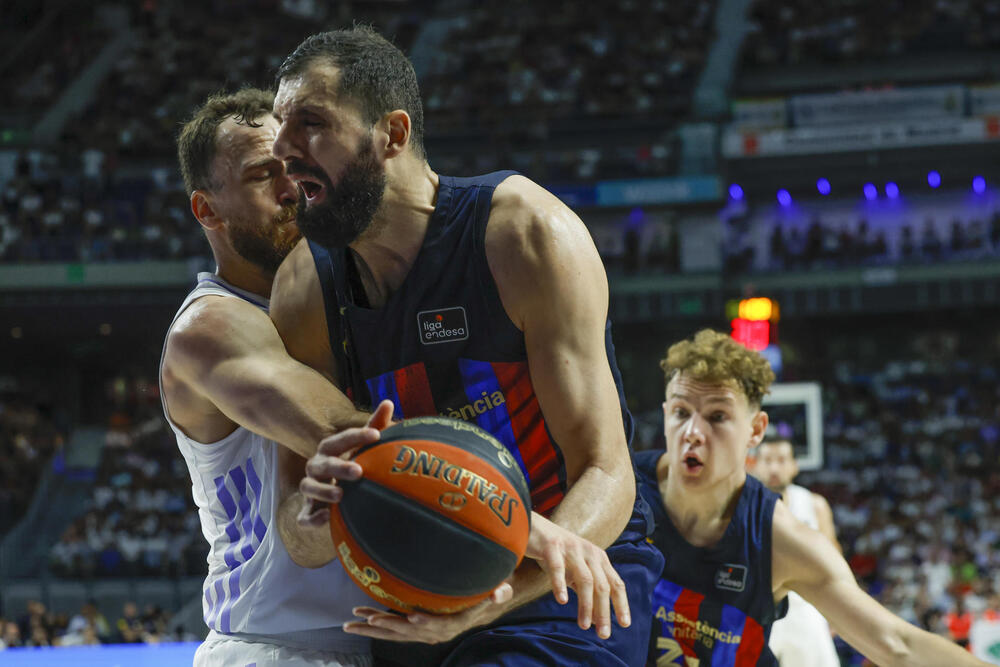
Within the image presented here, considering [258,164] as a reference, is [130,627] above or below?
below

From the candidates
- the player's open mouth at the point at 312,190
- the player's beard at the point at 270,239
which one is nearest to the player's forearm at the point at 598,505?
the player's open mouth at the point at 312,190

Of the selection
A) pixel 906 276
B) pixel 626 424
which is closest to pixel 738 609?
pixel 626 424

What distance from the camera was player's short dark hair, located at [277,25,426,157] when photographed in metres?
2.84

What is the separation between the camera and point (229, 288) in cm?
347

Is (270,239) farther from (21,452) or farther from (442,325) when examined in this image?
(21,452)

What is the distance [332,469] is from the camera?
2.33m

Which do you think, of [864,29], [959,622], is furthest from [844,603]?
[864,29]

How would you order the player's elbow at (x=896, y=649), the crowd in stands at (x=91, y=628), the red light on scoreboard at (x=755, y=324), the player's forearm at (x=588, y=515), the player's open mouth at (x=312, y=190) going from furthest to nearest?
the crowd in stands at (x=91, y=628) → the red light on scoreboard at (x=755, y=324) → the player's elbow at (x=896, y=649) → the player's open mouth at (x=312, y=190) → the player's forearm at (x=588, y=515)

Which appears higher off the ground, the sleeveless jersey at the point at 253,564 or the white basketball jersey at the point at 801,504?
the sleeveless jersey at the point at 253,564

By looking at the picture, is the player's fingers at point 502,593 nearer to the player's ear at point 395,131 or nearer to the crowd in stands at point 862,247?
the player's ear at point 395,131

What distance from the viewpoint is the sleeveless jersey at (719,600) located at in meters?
4.25

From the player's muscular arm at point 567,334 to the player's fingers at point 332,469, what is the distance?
611 millimetres

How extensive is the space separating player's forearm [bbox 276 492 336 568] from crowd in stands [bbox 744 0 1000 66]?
24619 mm

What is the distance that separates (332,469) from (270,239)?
1.35 m
